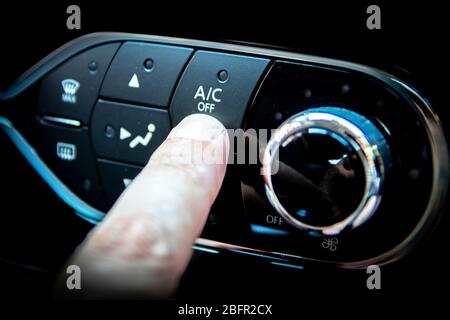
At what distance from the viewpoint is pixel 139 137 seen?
692 millimetres

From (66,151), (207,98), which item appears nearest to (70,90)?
(66,151)

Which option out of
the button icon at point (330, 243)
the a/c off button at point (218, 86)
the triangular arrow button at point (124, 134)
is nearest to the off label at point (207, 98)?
the a/c off button at point (218, 86)

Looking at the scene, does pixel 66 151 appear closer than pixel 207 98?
No

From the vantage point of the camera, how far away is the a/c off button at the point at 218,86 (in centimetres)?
63

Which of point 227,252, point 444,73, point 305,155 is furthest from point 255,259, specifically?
point 444,73

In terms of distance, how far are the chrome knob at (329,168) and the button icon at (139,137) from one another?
0.58 ft

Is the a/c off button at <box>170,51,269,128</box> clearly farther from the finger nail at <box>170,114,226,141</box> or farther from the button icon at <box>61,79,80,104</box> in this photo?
the button icon at <box>61,79,80,104</box>

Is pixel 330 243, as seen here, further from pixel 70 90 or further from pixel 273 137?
pixel 70 90

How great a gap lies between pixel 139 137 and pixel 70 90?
0.14 meters

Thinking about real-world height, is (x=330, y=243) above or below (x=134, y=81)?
below

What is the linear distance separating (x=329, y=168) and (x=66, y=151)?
0.41 meters

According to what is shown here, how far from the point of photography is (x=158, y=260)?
0.45 m

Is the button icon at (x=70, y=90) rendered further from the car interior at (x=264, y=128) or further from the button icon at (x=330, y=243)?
the button icon at (x=330, y=243)
